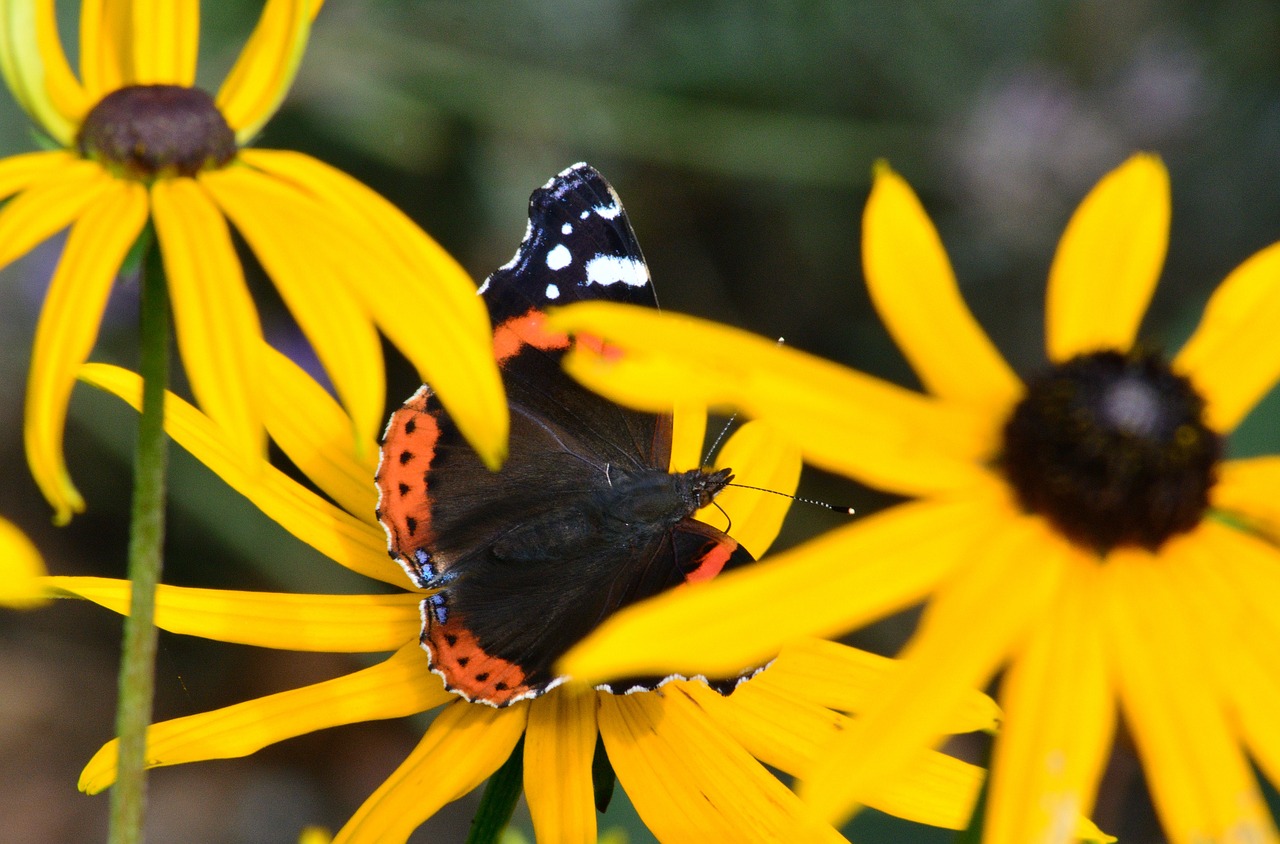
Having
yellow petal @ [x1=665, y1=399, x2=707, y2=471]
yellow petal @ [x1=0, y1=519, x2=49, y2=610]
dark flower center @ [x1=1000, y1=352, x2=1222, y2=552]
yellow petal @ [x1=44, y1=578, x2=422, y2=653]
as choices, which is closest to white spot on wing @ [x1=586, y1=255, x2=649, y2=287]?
yellow petal @ [x1=665, y1=399, x2=707, y2=471]

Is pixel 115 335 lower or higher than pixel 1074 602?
higher

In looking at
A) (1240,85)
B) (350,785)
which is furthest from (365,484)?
(1240,85)

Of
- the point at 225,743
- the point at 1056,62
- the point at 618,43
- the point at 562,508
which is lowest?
the point at 225,743

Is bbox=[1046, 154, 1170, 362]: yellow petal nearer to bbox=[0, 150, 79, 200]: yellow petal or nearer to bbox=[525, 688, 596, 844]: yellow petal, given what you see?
bbox=[525, 688, 596, 844]: yellow petal

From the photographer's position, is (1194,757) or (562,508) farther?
(562,508)

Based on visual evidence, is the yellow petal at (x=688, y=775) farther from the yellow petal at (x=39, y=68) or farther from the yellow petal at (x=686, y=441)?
the yellow petal at (x=39, y=68)

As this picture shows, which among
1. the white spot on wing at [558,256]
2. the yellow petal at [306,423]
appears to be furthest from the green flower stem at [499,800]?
the white spot on wing at [558,256]

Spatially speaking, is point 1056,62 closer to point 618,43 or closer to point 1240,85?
point 1240,85
